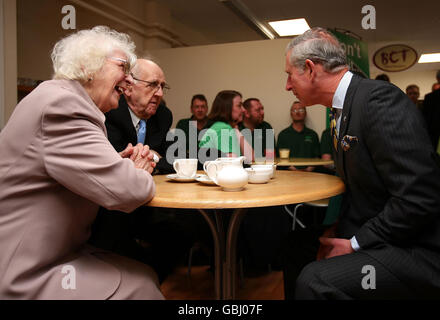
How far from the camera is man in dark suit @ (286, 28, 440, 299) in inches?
42.7

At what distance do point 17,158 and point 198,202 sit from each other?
0.53m

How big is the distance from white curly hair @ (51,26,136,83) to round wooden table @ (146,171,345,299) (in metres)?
0.49

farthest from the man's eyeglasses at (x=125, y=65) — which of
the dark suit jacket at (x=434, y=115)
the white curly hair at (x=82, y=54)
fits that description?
the dark suit jacket at (x=434, y=115)

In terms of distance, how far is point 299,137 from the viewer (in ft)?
18.2

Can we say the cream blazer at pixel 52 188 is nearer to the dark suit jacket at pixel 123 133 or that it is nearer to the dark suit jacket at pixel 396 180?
the dark suit jacket at pixel 396 180

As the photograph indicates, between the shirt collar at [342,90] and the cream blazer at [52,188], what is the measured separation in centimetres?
82

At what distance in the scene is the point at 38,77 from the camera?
5059mm

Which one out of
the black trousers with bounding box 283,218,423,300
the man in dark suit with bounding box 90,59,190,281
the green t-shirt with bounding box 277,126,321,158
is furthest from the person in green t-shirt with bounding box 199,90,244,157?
the green t-shirt with bounding box 277,126,321,158

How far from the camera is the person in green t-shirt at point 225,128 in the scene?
3004 millimetres

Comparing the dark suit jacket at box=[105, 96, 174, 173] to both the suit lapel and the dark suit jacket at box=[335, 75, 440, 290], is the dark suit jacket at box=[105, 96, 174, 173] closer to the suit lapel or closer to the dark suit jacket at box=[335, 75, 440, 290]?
the suit lapel

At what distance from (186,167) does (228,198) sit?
0.48 m

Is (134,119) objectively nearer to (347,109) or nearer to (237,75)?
(347,109)

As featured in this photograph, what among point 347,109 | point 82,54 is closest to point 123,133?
point 82,54

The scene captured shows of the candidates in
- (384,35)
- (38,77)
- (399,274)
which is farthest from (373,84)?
(384,35)
